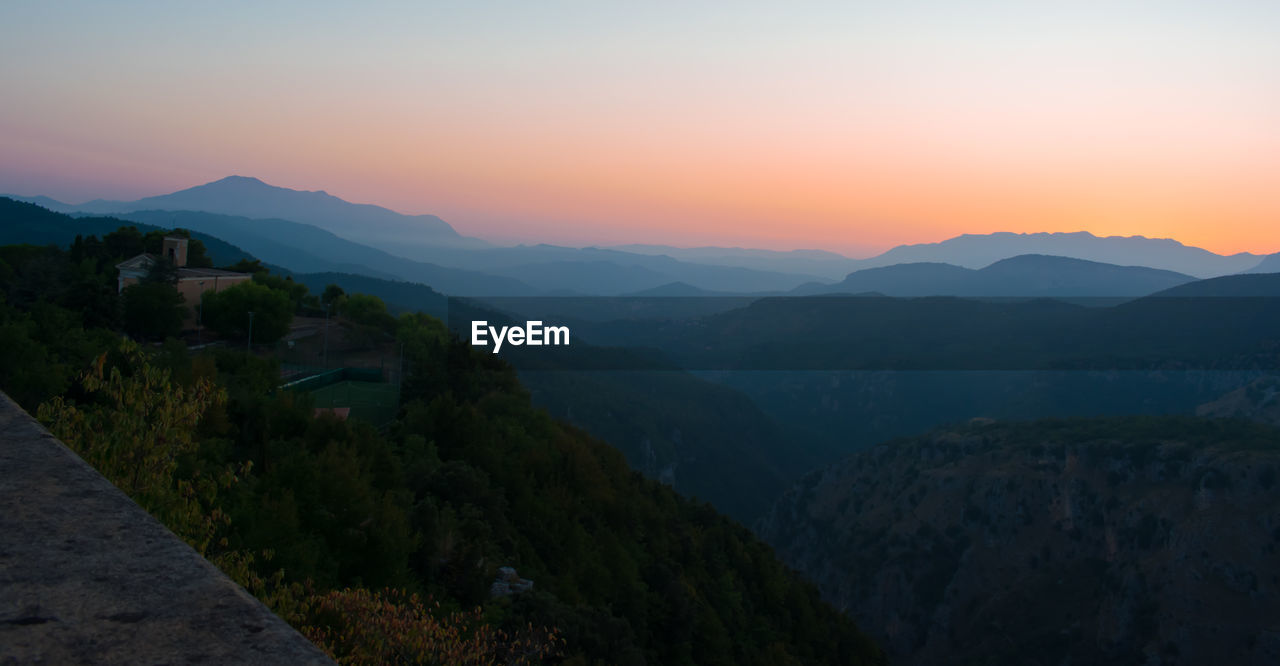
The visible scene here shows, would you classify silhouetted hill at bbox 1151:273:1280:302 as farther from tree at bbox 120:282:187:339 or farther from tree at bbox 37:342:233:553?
tree at bbox 37:342:233:553

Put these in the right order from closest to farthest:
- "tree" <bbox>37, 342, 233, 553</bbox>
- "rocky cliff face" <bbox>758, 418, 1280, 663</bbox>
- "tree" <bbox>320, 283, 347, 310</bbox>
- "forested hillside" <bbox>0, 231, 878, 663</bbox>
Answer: "tree" <bbox>37, 342, 233, 553</bbox> → "forested hillside" <bbox>0, 231, 878, 663</bbox> → "tree" <bbox>320, 283, 347, 310</bbox> → "rocky cliff face" <bbox>758, 418, 1280, 663</bbox>

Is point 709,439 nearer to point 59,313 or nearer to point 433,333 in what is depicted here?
point 433,333

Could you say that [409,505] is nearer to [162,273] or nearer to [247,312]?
[247,312]

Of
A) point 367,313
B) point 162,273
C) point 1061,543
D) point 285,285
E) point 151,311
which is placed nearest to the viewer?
point 151,311

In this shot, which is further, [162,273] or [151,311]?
[162,273]

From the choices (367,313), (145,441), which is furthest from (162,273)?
(145,441)

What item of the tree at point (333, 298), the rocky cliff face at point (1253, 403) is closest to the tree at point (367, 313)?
the tree at point (333, 298)

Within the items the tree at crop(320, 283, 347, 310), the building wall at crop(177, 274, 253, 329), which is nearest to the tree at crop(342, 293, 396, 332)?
the tree at crop(320, 283, 347, 310)
